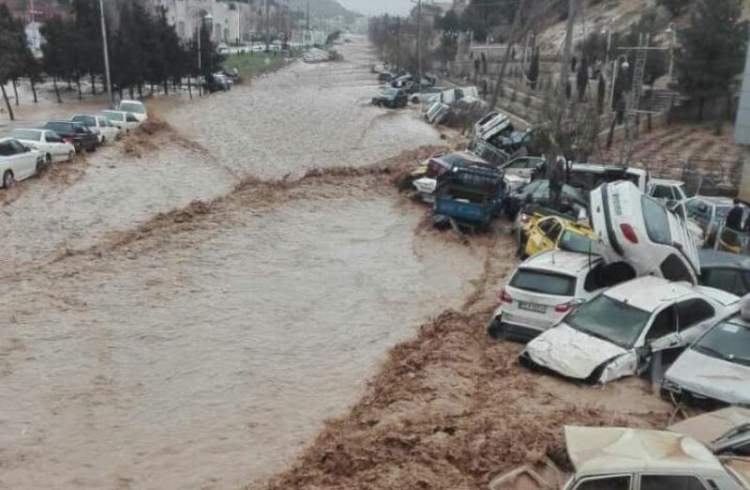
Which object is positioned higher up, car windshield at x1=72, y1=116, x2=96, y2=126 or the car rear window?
the car rear window

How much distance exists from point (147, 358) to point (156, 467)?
3.47 meters

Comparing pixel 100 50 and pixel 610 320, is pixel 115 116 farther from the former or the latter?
pixel 610 320

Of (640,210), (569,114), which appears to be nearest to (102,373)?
(640,210)

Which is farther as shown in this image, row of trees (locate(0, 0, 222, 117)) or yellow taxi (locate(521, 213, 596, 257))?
row of trees (locate(0, 0, 222, 117))

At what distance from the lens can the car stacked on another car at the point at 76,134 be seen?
28875 millimetres

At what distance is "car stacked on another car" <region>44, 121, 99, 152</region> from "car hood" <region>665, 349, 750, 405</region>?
24.8m

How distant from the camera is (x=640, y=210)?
39.0 feet

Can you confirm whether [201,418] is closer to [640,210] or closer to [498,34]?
[640,210]

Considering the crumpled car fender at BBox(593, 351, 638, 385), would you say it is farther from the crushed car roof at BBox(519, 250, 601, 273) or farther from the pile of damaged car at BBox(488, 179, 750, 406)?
the crushed car roof at BBox(519, 250, 601, 273)

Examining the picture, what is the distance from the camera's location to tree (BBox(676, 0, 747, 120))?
40062 millimetres

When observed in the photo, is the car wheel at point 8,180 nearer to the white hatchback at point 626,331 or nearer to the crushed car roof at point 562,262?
the crushed car roof at point 562,262

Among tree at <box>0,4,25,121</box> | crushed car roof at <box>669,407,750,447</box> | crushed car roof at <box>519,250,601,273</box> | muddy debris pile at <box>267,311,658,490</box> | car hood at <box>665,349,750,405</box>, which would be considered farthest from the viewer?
tree at <box>0,4,25,121</box>

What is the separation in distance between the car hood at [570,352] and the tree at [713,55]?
112 ft

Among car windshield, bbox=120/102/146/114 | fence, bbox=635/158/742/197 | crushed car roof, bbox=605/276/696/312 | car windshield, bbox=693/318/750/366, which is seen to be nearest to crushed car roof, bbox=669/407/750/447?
car windshield, bbox=693/318/750/366
